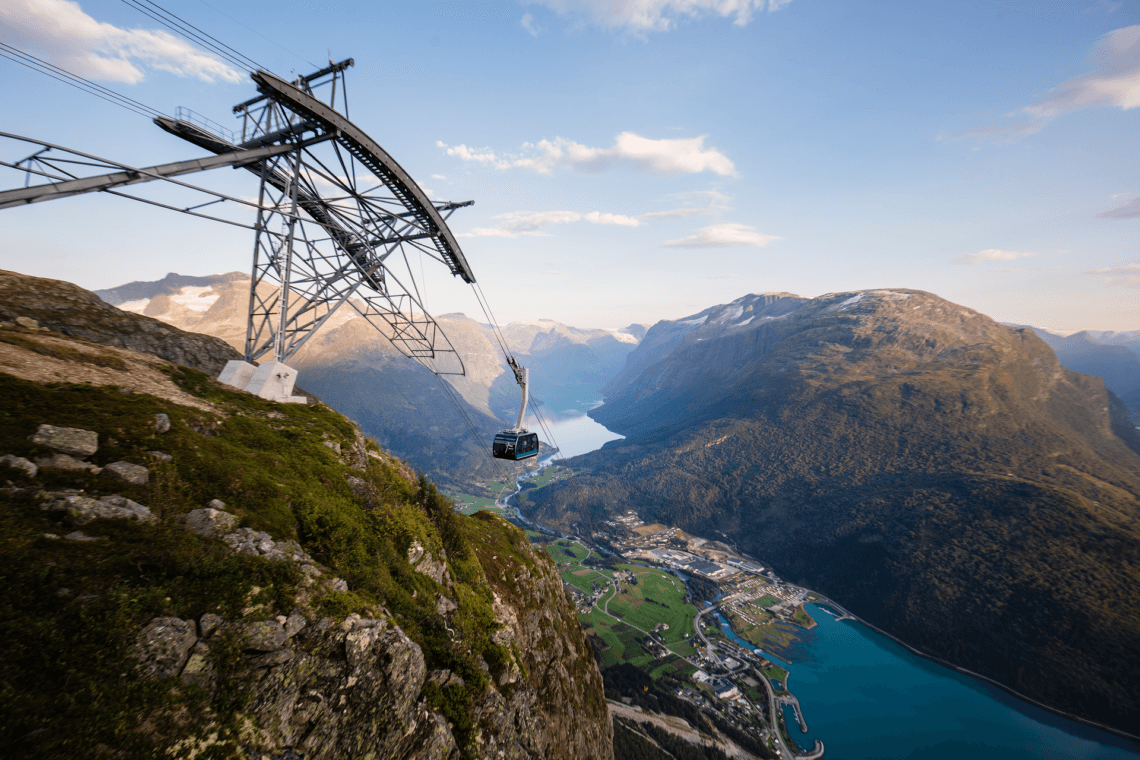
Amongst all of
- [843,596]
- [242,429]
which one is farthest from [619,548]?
[242,429]

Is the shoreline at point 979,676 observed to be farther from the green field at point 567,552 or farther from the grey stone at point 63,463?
the grey stone at point 63,463

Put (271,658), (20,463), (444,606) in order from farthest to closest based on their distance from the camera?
(444,606)
(271,658)
(20,463)

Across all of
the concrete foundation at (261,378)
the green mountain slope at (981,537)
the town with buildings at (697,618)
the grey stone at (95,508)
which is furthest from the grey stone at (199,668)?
the green mountain slope at (981,537)

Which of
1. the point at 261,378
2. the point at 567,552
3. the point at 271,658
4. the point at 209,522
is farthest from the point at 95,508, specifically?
the point at 567,552

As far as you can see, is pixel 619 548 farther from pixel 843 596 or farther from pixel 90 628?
pixel 90 628

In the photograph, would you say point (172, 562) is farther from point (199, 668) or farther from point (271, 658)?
point (271, 658)

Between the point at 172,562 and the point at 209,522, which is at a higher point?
the point at 209,522

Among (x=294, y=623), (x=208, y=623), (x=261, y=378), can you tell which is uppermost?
(x=261, y=378)
